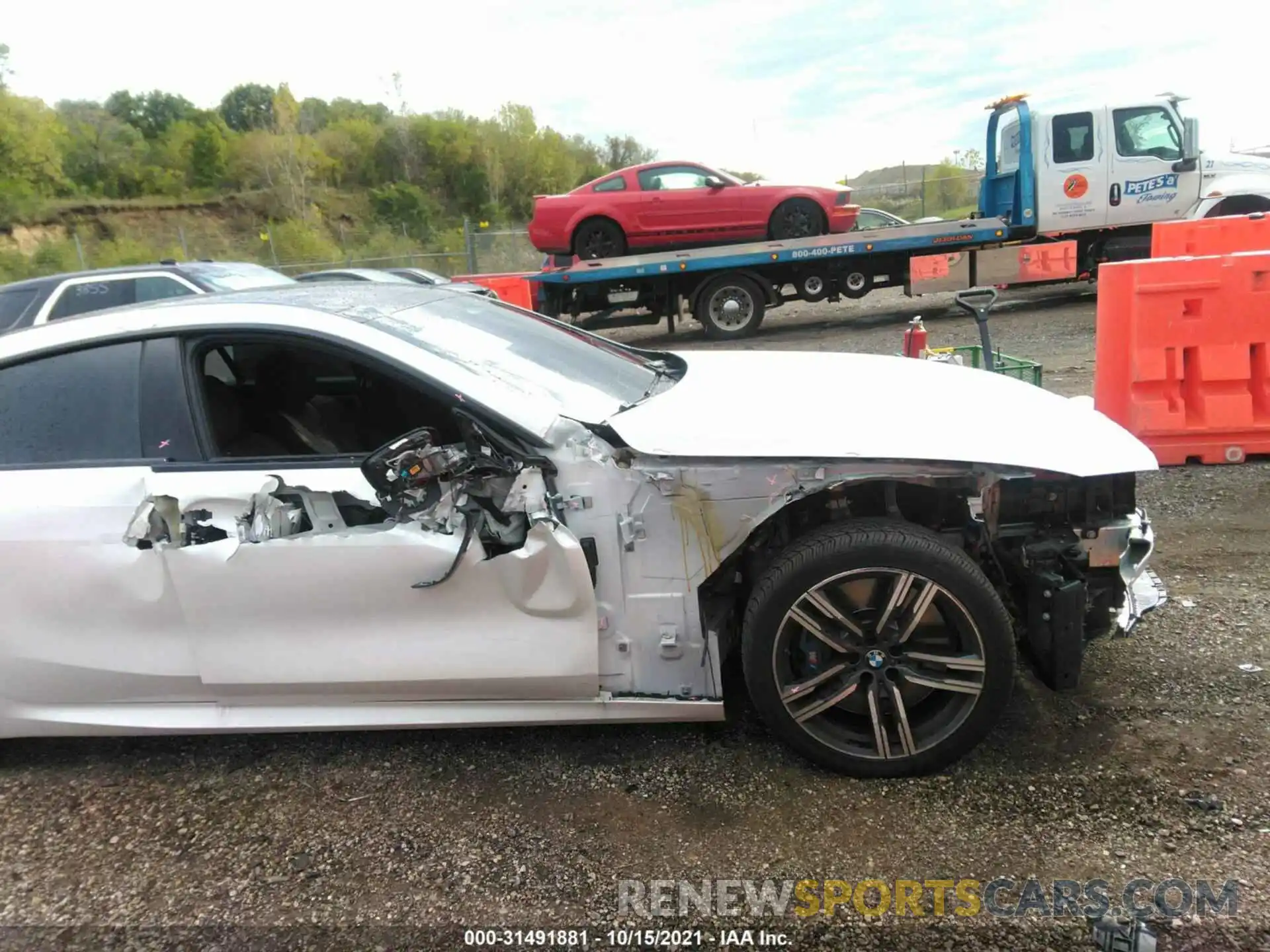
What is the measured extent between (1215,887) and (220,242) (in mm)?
45489

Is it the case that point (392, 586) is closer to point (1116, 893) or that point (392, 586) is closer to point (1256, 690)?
point (1116, 893)

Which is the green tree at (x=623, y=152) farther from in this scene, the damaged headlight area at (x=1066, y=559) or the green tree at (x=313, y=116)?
the damaged headlight area at (x=1066, y=559)

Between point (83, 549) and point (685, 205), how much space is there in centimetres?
1121

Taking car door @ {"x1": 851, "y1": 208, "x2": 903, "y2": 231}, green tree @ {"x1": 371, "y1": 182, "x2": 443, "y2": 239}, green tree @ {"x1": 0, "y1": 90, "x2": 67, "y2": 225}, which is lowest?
car door @ {"x1": 851, "y1": 208, "x2": 903, "y2": 231}

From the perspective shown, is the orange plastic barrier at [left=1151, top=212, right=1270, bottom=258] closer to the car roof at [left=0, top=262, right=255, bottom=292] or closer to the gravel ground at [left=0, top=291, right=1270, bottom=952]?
the gravel ground at [left=0, top=291, right=1270, bottom=952]

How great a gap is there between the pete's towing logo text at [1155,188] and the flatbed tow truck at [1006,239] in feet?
0.05

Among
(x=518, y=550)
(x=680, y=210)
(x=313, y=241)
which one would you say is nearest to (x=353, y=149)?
(x=313, y=241)

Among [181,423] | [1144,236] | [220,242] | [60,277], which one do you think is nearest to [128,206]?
[220,242]

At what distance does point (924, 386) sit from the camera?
292 cm

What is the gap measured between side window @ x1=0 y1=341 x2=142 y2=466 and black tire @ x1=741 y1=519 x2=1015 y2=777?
6.54 ft

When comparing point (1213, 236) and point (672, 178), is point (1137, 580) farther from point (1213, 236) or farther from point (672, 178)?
point (672, 178)

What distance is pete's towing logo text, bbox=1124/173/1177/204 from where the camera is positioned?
37.6 feet

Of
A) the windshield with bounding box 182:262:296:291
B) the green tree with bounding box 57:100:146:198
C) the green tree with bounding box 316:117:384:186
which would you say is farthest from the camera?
the green tree with bounding box 316:117:384:186

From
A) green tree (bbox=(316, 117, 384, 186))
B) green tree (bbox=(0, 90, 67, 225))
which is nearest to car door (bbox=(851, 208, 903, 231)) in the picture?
green tree (bbox=(0, 90, 67, 225))
